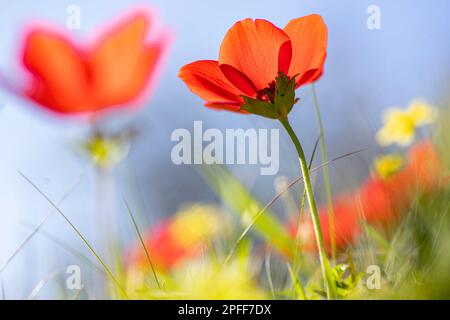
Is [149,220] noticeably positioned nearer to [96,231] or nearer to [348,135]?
[96,231]

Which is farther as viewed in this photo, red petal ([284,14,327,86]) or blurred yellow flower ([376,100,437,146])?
blurred yellow flower ([376,100,437,146])

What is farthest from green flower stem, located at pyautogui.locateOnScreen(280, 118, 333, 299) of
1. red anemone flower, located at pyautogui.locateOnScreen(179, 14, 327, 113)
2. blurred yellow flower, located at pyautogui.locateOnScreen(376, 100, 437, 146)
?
blurred yellow flower, located at pyautogui.locateOnScreen(376, 100, 437, 146)

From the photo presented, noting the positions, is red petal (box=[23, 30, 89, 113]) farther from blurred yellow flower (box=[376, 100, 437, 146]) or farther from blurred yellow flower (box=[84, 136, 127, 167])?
blurred yellow flower (box=[376, 100, 437, 146])

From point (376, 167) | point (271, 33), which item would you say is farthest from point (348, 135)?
point (271, 33)

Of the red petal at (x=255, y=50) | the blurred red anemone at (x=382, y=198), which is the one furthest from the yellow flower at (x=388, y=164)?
the red petal at (x=255, y=50)

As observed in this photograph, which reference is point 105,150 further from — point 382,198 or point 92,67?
point 382,198
